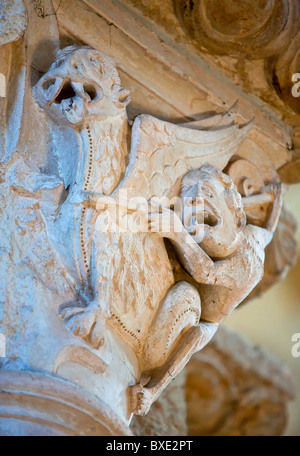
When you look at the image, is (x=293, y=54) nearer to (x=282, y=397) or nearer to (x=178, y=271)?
(x=178, y=271)

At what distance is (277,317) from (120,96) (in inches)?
109

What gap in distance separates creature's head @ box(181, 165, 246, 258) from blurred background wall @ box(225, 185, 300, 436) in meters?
2.08

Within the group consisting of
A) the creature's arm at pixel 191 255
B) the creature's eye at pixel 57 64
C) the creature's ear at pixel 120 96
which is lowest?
the creature's arm at pixel 191 255

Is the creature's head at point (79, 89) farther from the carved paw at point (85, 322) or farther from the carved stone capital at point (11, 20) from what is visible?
the carved paw at point (85, 322)

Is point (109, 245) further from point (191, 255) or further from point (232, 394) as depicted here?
A: point (232, 394)

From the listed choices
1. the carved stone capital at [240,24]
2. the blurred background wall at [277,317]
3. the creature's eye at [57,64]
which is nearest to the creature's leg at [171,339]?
the creature's eye at [57,64]

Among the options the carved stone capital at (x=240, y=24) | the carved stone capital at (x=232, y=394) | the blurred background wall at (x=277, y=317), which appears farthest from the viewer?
the blurred background wall at (x=277, y=317)

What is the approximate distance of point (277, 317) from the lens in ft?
18.0

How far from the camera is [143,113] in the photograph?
3229mm

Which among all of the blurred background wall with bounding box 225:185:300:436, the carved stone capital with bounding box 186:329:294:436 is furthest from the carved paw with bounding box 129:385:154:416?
the blurred background wall with bounding box 225:185:300:436

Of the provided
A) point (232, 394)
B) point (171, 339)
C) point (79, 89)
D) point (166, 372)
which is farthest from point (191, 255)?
point (232, 394)

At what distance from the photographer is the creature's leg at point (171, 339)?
9.72ft

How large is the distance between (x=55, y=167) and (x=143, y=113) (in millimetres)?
464
